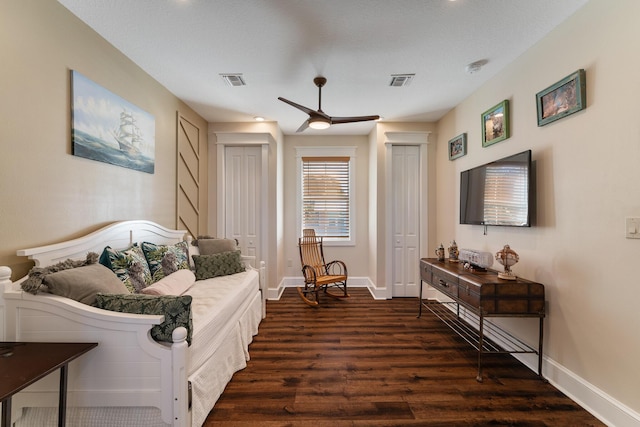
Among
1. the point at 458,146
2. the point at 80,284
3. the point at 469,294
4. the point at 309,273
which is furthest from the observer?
the point at 309,273

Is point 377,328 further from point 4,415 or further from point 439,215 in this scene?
point 4,415

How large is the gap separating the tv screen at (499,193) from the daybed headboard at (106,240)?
3.48 meters

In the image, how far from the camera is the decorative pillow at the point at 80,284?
145 cm

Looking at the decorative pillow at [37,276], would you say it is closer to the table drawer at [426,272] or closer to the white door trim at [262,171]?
the white door trim at [262,171]

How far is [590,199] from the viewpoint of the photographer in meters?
1.76

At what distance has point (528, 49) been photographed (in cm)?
228

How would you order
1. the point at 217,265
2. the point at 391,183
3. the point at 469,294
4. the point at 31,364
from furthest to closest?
the point at 391,183
the point at 217,265
the point at 469,294
the point at 31,364

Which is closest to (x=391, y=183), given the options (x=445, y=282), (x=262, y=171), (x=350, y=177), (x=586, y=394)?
(x=350, y=177)

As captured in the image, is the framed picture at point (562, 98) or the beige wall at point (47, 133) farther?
the framed picture at point (562, 98)

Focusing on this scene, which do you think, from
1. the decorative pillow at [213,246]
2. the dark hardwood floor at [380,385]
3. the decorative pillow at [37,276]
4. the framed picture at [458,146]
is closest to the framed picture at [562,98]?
the framed picture at [458,146]

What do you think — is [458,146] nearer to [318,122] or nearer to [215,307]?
[318,122]

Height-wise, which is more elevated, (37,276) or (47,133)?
(47,133)

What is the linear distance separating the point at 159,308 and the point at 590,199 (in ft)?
9.22

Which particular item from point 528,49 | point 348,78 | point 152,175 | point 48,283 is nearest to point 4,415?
point 48,283
